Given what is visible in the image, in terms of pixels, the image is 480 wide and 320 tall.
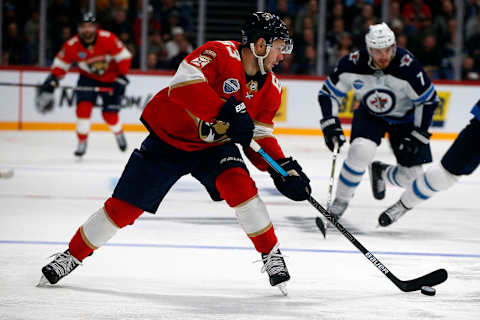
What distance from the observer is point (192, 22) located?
10.8 m

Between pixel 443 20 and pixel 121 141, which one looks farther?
pixel 443 20

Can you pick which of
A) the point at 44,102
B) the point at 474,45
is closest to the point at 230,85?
the point at 44,102

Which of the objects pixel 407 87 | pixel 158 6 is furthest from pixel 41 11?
pixel 407 87

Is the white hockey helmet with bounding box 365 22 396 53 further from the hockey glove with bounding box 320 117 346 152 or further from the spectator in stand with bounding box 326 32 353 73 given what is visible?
the spectator in stand with bounding box 326 32 353 73

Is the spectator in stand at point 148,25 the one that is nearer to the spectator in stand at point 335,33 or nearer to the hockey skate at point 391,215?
the spectator in stand at point 335,33

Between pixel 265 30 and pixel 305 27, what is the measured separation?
732 centimetres

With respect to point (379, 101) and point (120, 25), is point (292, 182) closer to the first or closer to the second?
point (379, 101)

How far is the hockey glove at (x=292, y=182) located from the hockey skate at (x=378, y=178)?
195 cm

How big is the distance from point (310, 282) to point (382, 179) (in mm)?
1840

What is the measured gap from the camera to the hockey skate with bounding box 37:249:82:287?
3.01 metres

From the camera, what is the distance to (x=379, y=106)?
14.9ft

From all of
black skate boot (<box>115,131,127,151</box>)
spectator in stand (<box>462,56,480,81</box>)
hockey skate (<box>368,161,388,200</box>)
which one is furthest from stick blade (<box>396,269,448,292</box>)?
spectator in stand (<box>462,56,480,81</box>)

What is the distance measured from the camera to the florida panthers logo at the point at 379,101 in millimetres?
4500

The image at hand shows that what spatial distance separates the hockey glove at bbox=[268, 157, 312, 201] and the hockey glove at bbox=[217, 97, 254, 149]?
27cm
